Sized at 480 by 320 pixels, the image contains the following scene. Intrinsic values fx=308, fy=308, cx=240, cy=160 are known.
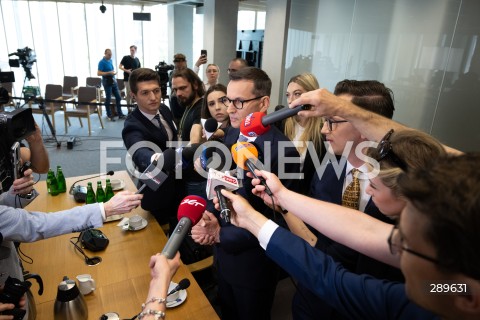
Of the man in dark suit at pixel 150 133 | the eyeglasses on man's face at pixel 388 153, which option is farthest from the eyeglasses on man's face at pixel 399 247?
the man in dark suit at pixel 150 133

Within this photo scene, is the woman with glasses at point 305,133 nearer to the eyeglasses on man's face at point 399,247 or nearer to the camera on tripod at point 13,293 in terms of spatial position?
the eyeglasses on man's face at point 399,247

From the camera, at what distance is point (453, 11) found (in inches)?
125

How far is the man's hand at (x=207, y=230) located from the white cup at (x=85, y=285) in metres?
0.53

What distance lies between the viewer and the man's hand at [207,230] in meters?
1.60

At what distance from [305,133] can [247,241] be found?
119 centimetres

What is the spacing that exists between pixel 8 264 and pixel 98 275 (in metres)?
0.46

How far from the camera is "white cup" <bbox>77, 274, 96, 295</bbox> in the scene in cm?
148

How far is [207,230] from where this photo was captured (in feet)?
5.36

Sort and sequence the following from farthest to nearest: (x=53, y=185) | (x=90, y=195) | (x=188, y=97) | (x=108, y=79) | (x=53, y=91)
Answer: (x=108, y=79) → (x=53, y=91) → (x=188, y=97) → (x=53, y=185) → (x=90, y=195)

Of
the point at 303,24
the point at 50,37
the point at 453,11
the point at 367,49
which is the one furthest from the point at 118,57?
the point at 453,11

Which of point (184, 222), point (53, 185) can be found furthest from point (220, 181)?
point (53, 185)

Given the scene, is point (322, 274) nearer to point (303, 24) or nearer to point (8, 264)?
point (8, 264)

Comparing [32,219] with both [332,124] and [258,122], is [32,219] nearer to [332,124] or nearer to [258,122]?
[258,122]

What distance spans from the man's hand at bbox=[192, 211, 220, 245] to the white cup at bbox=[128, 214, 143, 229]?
0.65 m
